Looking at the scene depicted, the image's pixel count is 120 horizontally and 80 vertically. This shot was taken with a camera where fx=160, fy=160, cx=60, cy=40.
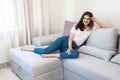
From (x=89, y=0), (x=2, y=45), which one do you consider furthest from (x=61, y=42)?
(x=2, y=45)

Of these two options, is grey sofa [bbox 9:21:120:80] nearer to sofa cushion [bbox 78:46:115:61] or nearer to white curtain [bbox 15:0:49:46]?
sofa cushion [bbox 78:46:115:61]

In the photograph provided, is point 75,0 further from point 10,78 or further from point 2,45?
point 10,78

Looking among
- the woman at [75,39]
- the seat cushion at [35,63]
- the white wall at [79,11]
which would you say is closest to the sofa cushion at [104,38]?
the woman at [75,39]

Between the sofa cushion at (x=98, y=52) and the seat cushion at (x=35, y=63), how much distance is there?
17.2 inches

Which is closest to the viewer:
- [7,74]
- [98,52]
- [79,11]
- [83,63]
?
[83,63]

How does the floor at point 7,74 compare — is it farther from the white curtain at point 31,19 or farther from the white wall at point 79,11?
the white wall at point 79,11

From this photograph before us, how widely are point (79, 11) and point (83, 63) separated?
145 cm

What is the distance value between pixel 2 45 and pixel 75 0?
1.71 meters

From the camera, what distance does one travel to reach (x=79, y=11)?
3.26m

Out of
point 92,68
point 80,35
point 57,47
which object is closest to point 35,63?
point 57,47

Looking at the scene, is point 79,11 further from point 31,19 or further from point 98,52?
point 98,52

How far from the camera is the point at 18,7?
10.5 ft

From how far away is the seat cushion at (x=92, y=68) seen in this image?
180 centimetres

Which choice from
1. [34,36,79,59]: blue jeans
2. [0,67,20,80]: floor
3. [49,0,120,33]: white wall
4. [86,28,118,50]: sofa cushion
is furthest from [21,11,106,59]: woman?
[0,67,20,80]: floor
